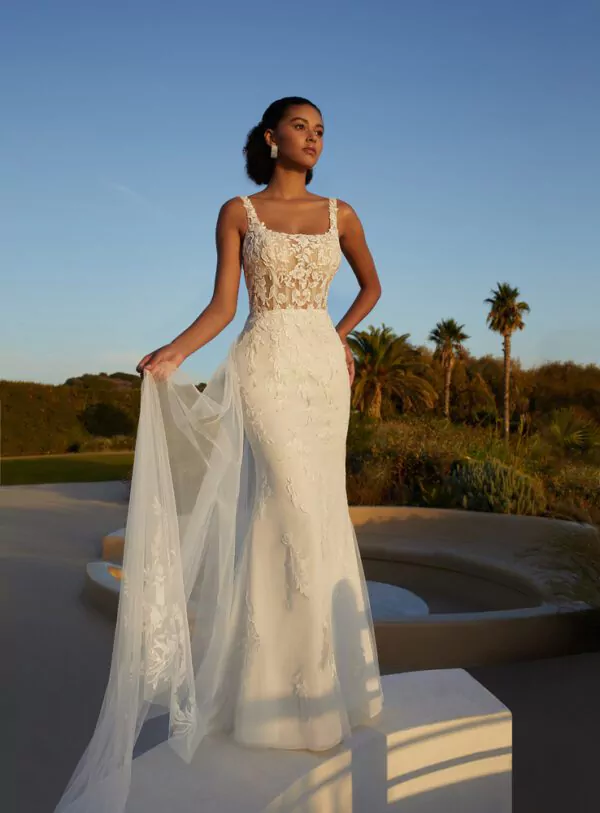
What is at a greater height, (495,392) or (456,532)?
(495,392)

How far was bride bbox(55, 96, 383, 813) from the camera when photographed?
2.72 m

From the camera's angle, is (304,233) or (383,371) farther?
(383,371)

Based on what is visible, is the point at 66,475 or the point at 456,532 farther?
the point at 66,475

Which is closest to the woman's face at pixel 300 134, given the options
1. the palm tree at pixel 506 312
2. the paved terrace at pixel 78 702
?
the paved terrace at pixel 78 702

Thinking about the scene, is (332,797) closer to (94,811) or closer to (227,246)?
(94,811)

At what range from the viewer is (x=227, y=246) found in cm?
299

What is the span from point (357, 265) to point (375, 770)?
6.79 feet

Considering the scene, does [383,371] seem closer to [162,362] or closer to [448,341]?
[448,341]

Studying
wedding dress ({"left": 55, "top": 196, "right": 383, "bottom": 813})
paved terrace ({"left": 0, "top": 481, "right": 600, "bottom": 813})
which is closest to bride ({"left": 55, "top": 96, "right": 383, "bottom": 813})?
wedding dress ({"left": 55, "top": 196, "right": 383, "bottom": 813})

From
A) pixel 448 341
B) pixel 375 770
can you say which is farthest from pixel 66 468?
pixel 448 341

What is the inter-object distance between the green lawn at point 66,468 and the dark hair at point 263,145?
1481 centimetres

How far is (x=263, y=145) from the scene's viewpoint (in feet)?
10.5

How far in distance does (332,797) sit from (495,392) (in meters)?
40.2

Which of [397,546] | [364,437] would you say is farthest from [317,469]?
[364,437]
